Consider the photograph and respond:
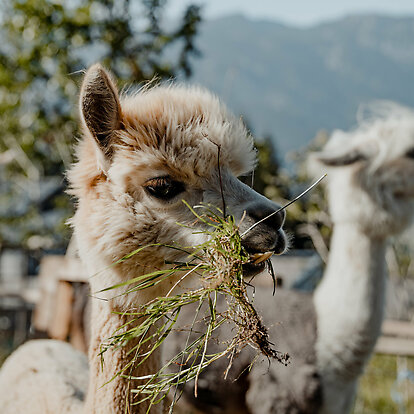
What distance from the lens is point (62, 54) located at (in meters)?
8.02

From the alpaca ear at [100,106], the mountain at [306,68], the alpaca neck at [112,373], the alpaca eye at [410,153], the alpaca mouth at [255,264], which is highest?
the alpaca ear at [100,106]

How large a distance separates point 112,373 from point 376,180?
9.90 ft

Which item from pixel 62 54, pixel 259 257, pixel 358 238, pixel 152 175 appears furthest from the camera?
pixel 62 54

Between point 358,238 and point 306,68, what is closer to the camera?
point 358,238

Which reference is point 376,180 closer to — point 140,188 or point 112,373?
point 140,188

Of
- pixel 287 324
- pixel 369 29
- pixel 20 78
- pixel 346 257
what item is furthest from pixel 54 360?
pixel 369 29

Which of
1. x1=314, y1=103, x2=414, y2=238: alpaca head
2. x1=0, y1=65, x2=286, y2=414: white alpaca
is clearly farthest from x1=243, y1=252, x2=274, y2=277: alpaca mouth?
x1=314, y1=103, x2=414, y2=238: alpaca head

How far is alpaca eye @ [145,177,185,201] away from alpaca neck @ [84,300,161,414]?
47cm

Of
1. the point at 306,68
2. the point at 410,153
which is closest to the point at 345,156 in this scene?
the point at 410,153

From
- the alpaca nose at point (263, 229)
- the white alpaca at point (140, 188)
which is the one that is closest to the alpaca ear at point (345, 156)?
the white alpaca at point (140, 188)

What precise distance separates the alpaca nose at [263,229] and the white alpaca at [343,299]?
1.09m

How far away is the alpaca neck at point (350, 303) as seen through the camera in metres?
3.29

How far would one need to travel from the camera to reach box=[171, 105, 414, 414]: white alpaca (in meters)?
3.20

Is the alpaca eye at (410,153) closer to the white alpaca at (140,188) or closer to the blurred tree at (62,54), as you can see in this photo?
the white alpaca at (140,188)
